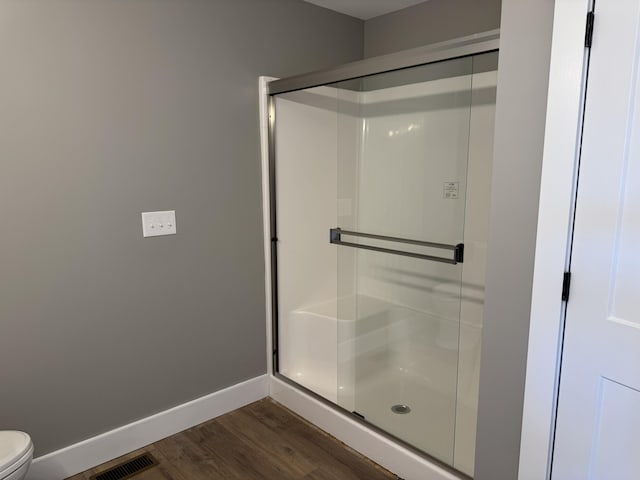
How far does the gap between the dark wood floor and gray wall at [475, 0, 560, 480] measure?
0.73m

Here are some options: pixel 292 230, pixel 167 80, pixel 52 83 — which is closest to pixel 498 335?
pixel 292 230

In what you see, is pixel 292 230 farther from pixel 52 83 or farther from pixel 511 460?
pixel 511 460

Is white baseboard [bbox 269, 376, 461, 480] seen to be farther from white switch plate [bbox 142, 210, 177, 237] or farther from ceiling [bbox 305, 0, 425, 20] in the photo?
ceiling [bbox 305, 0, 425, 20]

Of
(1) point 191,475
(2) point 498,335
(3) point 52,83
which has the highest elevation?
(3) point 52,83

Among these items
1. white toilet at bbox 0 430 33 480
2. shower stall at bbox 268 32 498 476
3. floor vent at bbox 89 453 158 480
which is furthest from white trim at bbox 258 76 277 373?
white toilet at bbox 0 430 33 480

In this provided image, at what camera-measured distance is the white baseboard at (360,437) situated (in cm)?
194

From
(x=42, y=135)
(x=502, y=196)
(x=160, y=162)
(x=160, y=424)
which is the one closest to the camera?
(x=502, y=196)

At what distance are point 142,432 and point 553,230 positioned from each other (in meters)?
2.15

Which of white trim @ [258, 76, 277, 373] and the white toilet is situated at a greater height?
white trim @ [258, 76, 277, 373]

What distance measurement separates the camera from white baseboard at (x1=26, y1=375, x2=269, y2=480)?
200cm

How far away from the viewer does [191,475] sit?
81.3 inches

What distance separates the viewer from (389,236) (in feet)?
7.41

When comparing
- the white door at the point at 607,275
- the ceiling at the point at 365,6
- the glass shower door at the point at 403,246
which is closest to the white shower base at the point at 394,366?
the glass shower door at the point at 403,246

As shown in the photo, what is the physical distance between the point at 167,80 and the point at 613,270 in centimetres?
202
